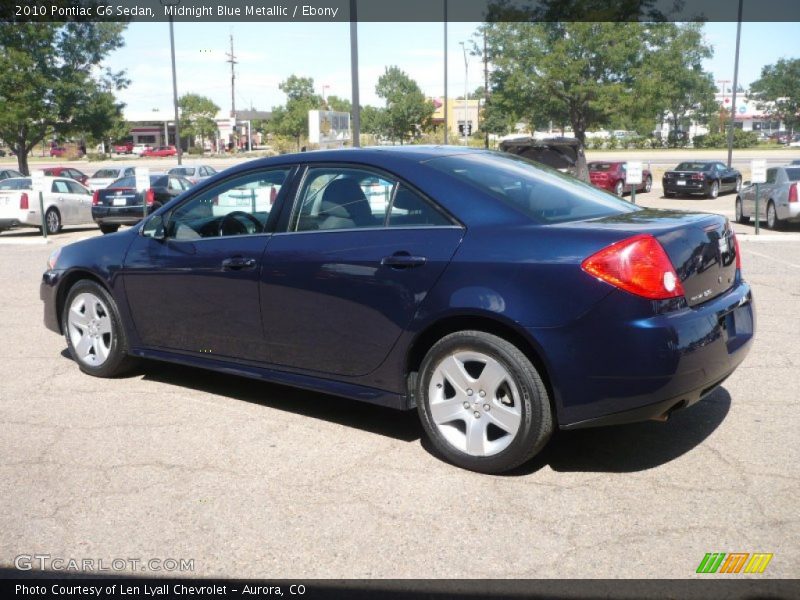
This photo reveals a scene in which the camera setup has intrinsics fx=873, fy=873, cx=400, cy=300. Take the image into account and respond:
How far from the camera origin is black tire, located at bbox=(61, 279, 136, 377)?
6.10 metres

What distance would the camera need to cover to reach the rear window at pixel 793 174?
1861 cm

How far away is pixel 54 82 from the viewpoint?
34188mm

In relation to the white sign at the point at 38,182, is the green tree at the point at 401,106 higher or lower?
higher

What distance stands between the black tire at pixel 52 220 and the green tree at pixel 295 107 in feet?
166

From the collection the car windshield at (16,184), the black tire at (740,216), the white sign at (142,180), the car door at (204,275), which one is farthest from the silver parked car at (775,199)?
the car windshield at (16,184)

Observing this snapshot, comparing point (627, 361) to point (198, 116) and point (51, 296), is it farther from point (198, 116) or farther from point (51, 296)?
point (198, 116)

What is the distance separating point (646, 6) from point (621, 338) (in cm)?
4580

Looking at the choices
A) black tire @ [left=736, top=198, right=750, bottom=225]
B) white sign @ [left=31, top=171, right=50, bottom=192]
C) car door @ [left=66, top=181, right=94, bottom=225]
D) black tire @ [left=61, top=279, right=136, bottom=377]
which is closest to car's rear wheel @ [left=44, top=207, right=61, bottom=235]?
car door @ [left=66, top=181, right=94, bottom=225]

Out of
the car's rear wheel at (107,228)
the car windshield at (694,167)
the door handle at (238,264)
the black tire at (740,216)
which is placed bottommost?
the car's rear wheel at (107,228)

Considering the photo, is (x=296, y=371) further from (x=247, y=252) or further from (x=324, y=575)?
(x=324, y=575)

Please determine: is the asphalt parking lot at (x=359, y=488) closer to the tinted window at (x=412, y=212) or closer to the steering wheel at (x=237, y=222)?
the steering wheel at (x=237, y=222)

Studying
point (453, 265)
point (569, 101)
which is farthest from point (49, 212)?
point (569, 101)

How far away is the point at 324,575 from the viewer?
Result: 132 inches

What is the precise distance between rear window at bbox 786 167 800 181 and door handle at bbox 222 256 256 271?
16.4 meters
